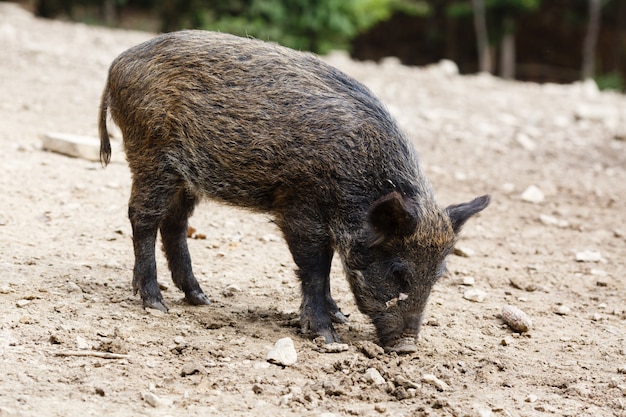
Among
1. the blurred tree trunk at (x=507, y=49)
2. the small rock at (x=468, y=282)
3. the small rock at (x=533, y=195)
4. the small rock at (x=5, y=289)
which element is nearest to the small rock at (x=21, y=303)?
the small rock at (x=5, y=289)

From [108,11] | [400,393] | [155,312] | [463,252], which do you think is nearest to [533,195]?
[463,252]

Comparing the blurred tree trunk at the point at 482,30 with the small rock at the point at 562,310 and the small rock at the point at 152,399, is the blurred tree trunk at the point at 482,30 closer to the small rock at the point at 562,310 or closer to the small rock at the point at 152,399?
the small rock at the point at 562,310

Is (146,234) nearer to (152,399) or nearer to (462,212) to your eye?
(152,399)

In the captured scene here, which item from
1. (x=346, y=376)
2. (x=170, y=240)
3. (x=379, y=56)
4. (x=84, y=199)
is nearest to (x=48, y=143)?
(x=84, y=199)

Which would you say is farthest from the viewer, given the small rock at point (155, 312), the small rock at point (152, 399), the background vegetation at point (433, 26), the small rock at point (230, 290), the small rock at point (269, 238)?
the background vegetation at point (433, 26)

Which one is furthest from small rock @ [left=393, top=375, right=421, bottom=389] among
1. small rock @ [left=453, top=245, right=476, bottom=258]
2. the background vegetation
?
the background vegetation

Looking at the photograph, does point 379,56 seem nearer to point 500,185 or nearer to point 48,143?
point 500,185

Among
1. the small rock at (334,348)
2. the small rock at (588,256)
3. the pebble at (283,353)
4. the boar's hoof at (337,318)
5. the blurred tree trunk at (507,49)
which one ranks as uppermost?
the pebble at (283,353)

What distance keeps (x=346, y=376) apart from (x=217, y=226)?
278 centimetres

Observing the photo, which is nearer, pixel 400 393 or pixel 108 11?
pixel 400 393

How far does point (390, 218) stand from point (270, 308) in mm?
1182

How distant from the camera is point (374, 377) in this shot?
4.19 meters

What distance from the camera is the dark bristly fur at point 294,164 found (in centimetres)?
467

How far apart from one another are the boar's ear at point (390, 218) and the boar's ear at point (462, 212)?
11.6 inches
